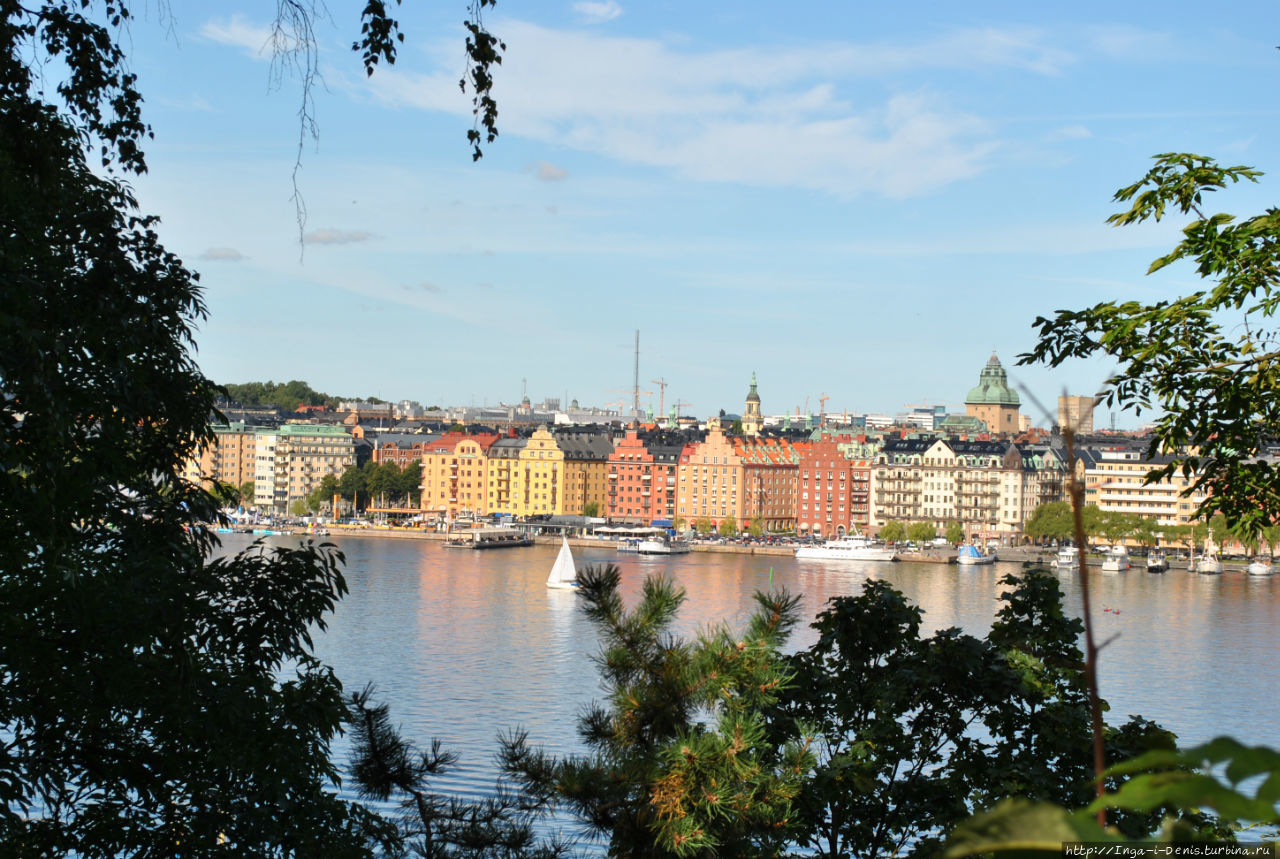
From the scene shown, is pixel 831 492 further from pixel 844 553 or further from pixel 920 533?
pixel 844 553

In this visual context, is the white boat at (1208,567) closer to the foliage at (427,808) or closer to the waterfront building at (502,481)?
the waterfront building at (502,481)

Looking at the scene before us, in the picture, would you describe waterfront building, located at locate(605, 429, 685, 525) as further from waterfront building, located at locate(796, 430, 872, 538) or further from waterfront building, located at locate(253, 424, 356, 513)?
waterfront building, located at locate(253, 424, 356, 513)

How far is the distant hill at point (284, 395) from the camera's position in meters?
111

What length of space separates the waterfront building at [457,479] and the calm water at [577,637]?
74.4 ft

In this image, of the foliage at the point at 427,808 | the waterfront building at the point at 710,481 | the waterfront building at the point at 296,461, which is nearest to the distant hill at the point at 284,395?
the waterfront building at the point at 296,461

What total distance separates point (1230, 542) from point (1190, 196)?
58.8 metres

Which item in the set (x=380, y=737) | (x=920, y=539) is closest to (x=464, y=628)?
(x=380, y=737)

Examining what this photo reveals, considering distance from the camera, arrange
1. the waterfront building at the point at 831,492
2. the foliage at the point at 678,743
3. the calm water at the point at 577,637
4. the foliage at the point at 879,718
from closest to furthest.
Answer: the foliage at the point at 678,743 < the foliage at the point at 879,718 < the calm water at the point at 577,637 < the waterfront building at the point at 831,492

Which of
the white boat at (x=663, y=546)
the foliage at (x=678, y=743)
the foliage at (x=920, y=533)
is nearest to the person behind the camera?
the foliage at (x=678, y=743)

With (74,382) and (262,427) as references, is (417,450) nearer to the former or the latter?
(262,427)

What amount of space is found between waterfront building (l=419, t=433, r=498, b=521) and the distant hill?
3625 cm

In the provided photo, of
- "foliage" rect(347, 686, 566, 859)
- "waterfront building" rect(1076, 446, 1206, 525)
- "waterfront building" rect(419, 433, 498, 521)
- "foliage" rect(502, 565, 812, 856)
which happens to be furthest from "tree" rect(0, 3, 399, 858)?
"waterfront building" rect(419, 433, 498, 521)

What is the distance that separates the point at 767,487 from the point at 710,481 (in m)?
2.91

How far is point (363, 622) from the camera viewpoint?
2805 centimetres
